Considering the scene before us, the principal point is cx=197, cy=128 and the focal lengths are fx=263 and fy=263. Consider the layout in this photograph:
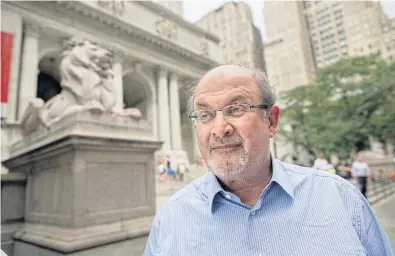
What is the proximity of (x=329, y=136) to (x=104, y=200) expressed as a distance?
68.8 ft

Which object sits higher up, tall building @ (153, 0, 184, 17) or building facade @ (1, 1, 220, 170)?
tall building @ (153, 0, 184, 17)

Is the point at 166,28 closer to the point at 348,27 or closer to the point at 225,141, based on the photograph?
the point at 225,141

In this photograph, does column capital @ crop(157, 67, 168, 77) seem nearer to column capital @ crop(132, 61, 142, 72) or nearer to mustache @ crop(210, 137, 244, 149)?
column capital @ crop(132, 61, 142, 72)

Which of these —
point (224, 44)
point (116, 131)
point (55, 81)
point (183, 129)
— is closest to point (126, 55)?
point (55, 81)

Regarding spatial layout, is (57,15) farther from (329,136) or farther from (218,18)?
(218,18)

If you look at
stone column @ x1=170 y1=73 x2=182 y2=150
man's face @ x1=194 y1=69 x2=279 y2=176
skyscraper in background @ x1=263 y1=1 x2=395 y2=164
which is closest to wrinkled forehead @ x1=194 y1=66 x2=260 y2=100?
man's face @ x1=194 y1=69 x2=279 y2=176

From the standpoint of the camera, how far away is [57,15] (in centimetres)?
1723

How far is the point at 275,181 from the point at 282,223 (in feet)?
0.64

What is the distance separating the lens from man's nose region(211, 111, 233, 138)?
1.29 metres

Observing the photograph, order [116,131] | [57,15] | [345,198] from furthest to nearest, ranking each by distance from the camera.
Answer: [57,15] < [116,131] < [345,198]

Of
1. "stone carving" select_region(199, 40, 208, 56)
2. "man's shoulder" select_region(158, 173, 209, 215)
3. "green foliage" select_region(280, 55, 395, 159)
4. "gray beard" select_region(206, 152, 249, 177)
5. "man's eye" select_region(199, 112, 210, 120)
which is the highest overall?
"stone carving" select_region(199, 40, 208, 56)

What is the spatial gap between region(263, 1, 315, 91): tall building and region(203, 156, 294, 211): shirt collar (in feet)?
115

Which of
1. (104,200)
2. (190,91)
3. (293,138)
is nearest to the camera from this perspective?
(190,91)

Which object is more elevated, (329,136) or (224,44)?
(224,44)
